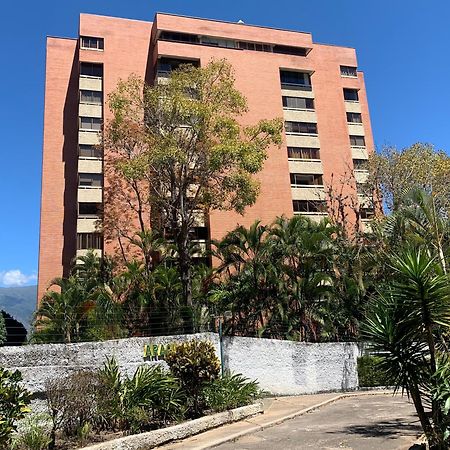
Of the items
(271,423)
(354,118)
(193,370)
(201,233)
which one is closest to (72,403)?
(193,370)

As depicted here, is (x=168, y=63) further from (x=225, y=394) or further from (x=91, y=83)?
(x=225, y=394)

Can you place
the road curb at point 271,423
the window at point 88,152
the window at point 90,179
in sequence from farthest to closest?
the window at point 88,152
the window at point 90,179
the road curb at point 271,423

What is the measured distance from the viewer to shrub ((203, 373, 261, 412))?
12281 mm

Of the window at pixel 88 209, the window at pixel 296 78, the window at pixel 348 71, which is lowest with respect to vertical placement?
the window at pixel 88 209

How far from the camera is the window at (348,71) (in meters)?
43.9

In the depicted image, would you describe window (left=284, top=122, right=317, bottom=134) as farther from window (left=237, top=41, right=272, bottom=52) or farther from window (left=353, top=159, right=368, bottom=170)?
window (left=237, top=41, right=272, bottom=52)

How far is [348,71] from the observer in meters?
44.1

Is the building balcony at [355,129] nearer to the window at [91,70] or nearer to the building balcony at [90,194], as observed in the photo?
the window at [91,70]

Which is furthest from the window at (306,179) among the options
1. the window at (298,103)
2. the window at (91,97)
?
the window at (91,97)

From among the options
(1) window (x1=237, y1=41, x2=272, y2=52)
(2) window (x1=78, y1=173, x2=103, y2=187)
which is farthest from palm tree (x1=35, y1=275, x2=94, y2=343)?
(1) window (x1=237, y1=41, x2=272, y2=52)

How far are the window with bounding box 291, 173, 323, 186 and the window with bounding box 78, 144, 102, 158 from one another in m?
14.5

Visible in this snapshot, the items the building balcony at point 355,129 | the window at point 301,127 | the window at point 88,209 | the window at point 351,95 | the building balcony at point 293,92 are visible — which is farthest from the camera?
the window at point 351,95

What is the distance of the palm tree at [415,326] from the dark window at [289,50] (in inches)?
1425

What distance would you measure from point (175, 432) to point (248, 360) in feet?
24.4
